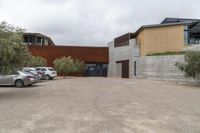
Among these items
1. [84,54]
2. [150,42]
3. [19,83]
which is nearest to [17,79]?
[19,83]

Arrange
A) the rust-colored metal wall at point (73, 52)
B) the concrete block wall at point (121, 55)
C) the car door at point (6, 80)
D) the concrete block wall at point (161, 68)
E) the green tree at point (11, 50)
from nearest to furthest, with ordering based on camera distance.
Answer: the green tree at point (11, 50) → the car door at point (6, 80) → the concrete block wall at point (161, 68) → the concrete block wall at point (121, 55) → the rust-colored metal wall at point (73, 52)

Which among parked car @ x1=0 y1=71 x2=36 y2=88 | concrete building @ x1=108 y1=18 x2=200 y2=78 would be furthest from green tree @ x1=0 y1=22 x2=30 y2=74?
concrete building @ x1=108 y1=18 x2=200 y2=78

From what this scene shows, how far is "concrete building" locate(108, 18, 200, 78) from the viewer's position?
4172 centimetres

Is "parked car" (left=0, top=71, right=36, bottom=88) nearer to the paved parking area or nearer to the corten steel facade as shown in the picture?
the paved parking area

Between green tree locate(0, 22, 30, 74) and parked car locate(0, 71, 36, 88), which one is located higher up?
green tree locate(0, 22, 30, 74)

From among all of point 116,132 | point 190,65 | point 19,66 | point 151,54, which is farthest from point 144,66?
point 116,132

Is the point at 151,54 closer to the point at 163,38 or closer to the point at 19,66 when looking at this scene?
the point at 163,38

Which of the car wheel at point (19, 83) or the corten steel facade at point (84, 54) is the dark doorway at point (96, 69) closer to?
the corten steel facade at point (84, 54)

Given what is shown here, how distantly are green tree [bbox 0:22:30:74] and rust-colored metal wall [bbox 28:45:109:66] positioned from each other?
116ft

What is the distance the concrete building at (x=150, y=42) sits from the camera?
1642 inches

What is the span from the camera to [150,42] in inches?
1703

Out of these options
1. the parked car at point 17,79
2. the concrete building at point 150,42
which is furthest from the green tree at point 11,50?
the concrete building at point 150,42

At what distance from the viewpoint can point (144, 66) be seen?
139 ft

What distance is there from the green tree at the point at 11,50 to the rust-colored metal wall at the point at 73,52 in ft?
116
